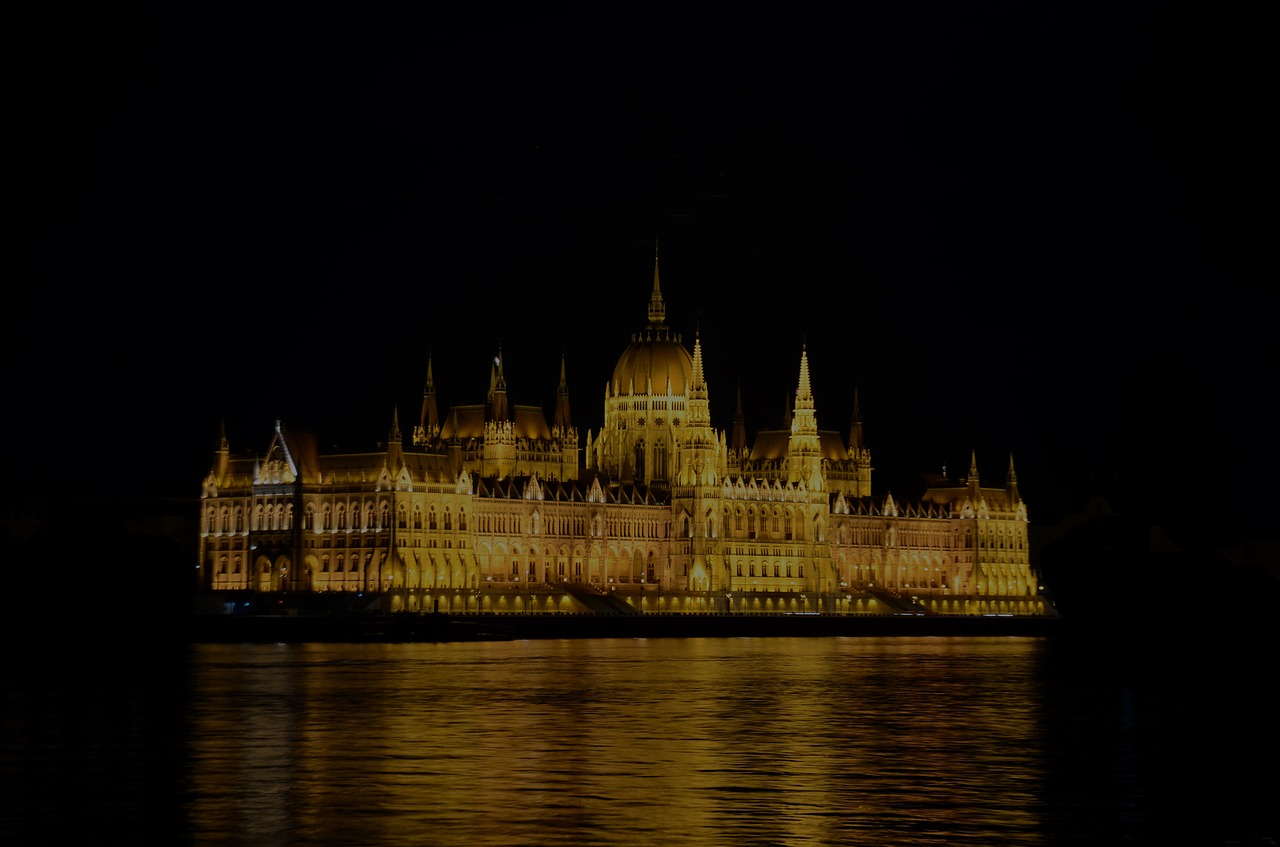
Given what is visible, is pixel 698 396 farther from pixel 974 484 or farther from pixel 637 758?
pixel 637 758

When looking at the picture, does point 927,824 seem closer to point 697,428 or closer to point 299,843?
point 299,843

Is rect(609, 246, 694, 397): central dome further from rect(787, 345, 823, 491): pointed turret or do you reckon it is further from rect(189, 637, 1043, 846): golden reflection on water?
rect(189, 637, 1043, 846): golden reflection on water

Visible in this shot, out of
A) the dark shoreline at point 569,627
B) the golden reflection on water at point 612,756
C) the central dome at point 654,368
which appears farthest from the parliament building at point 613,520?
the golden reflection on water at point 612,756

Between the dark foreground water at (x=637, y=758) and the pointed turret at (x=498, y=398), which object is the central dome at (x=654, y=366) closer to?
the pointed turret at (x=498, y=398)

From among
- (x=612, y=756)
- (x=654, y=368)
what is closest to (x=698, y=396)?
(x=654, y=368)

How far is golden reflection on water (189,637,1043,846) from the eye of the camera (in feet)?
124

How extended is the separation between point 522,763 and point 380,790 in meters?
5.42

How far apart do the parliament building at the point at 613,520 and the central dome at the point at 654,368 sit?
147mm

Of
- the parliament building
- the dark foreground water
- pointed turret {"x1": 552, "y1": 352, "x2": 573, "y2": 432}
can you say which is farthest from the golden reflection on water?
pointed turret {"x1": 552, "y1": 352, "x2": 573, "y2": 432}

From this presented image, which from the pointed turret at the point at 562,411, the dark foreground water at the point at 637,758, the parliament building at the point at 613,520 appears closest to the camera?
the dark foreground water at the point at 637,758

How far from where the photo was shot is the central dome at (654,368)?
179375 mm

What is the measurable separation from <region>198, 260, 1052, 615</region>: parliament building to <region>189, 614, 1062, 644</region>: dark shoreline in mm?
6065

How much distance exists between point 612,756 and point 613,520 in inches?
4561

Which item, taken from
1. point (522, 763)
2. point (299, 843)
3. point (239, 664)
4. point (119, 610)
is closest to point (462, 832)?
point (299, 843)
